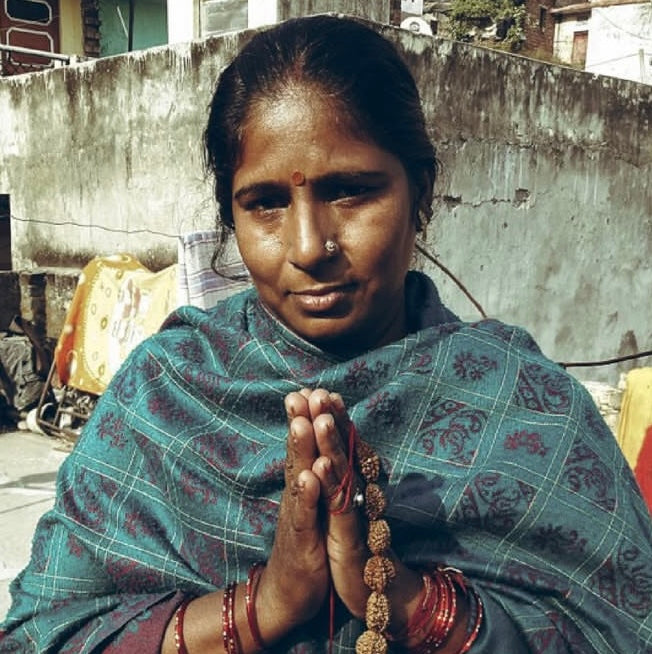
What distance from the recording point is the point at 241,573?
1182mm

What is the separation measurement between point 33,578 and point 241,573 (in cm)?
37

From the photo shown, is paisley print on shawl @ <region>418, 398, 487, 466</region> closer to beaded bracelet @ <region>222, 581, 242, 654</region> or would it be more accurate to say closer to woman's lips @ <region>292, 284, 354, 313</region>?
woman's lips @ <region>292, 284, 354, 313</region>

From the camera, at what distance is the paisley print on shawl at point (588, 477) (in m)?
1.18

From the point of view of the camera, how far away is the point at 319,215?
3.75 ft

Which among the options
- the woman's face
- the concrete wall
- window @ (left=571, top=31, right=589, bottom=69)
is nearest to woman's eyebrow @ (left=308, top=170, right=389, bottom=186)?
the woman's face

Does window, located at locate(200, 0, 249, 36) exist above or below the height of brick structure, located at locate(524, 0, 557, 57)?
below

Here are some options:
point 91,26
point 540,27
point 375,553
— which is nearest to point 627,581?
point 375,553

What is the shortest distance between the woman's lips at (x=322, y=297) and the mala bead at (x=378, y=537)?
13.5 inches

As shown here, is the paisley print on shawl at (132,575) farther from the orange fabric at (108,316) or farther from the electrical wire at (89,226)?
the electrical wire at (89,226)

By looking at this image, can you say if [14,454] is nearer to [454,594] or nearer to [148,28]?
[454,594]

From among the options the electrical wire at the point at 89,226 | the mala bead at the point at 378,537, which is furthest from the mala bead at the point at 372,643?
the electrical wire at the point at 89,226

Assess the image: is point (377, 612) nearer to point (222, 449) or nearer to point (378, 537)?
point (378, 537)

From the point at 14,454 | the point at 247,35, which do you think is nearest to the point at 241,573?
the point at 247,35

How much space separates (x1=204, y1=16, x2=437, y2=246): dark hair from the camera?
1.17m
